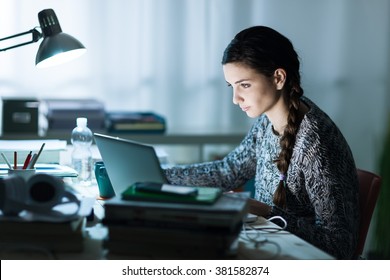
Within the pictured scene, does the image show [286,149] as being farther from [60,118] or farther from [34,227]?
[60,118]

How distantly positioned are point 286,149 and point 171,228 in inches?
28.1

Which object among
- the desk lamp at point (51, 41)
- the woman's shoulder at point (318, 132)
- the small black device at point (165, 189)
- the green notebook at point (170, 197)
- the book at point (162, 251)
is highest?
the desk lamp at point (51, 41)

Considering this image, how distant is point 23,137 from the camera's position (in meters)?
3.03

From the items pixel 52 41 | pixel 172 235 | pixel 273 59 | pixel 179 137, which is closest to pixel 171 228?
pixel 172 235

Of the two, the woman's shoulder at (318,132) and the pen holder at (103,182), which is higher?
the woman's shoulder at (318,132)

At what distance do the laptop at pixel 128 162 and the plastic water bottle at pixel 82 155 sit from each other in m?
0.36

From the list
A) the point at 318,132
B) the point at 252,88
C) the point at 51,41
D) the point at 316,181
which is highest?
the point at 51,41

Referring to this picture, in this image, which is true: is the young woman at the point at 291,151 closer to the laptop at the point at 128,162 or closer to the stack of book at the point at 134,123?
the laptop at the point at 128,162

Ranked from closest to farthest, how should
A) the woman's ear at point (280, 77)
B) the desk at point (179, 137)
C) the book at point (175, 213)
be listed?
the book at point (175, 213), the woman's ear at point (280, 77), the desk at point (179, 137)

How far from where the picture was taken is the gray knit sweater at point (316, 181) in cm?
178

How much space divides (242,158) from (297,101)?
352 millimetres

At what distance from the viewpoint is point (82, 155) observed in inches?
90.7

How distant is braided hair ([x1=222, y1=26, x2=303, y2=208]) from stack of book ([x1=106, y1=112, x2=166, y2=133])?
45.1 inches

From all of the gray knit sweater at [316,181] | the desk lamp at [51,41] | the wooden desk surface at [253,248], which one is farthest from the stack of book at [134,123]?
the wooden desk surface at [253,248]
